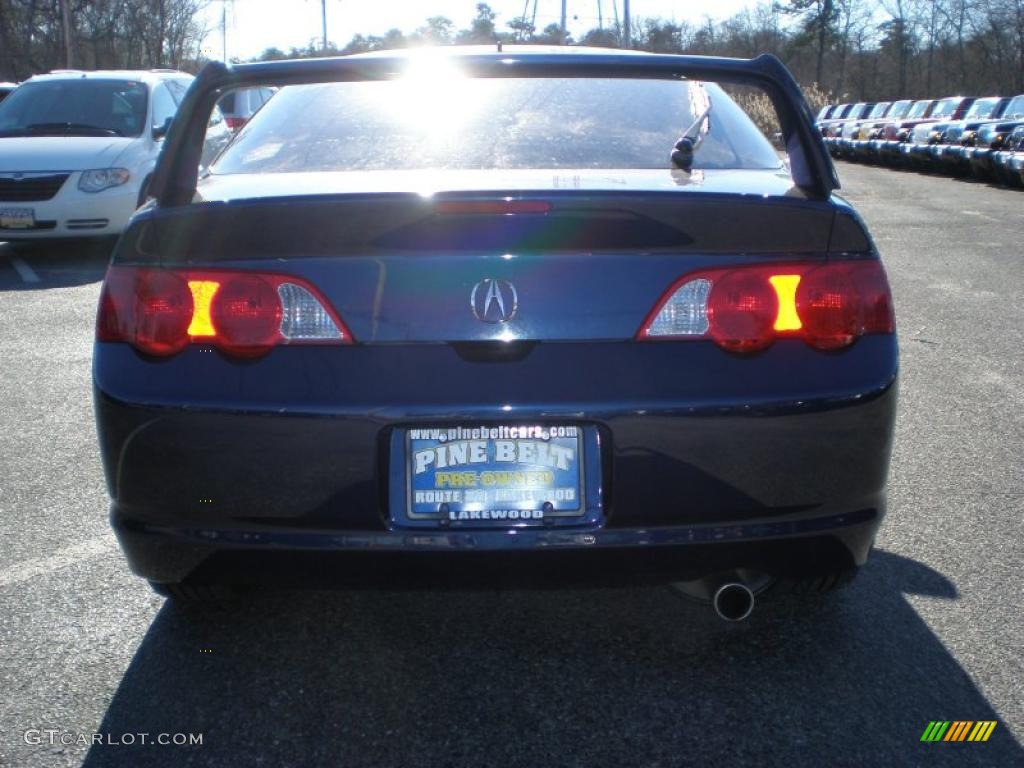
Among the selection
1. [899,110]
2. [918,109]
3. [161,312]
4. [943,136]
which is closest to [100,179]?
[161,312]

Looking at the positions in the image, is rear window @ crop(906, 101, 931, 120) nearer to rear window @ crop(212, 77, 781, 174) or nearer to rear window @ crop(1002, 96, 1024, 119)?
rear window @ crop(1002, 96, 1024, 119)

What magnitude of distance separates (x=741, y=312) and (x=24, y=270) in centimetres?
898

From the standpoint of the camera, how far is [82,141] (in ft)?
35.4

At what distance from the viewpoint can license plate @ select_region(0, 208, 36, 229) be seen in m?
10.3

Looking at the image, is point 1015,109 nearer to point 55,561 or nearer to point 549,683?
point 55,561

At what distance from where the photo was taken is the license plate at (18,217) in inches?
405

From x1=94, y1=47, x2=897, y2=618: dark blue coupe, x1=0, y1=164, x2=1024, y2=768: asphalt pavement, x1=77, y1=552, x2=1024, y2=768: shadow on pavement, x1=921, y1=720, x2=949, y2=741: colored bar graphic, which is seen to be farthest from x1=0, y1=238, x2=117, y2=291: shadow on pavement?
x1=921, y1=720, x2=949, y2=741: colored bar graphic

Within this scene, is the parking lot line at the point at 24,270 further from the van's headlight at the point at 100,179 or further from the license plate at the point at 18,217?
the van's headlight at the point at 100,179

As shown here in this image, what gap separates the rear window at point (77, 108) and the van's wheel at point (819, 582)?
9405 mm

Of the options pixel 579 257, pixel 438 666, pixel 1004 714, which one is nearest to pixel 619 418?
pixel 579 257

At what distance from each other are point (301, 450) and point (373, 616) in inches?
35.4

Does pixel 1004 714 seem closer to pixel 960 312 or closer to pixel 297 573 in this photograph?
pixel 297 573

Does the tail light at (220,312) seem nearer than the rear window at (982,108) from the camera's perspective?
Yes

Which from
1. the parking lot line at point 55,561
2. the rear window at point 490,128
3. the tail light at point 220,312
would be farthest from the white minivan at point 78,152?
the tail light at point 220,312
